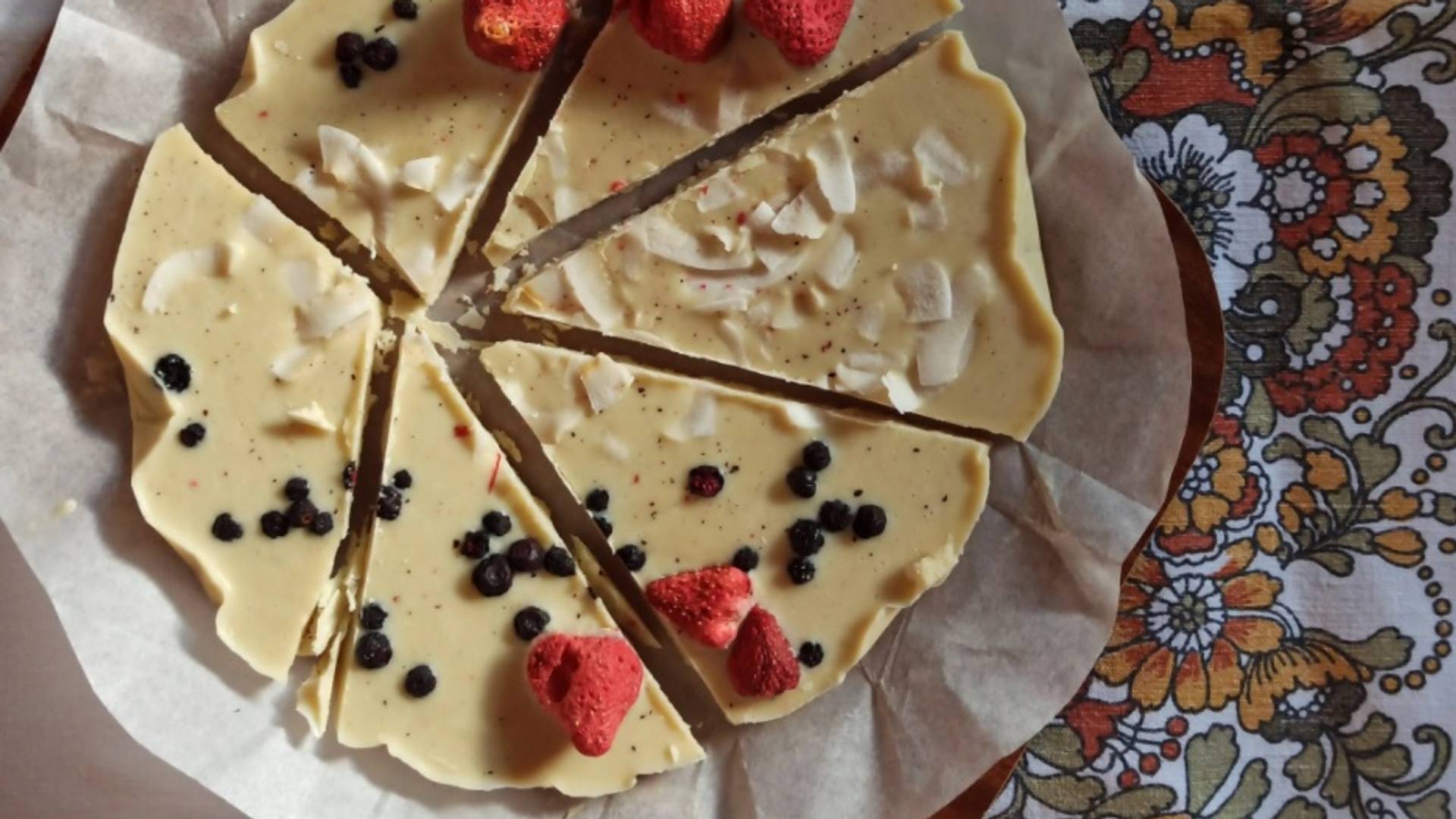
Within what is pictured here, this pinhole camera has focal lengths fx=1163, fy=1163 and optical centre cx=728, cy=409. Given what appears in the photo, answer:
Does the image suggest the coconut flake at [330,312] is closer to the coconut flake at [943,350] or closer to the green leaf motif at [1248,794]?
the coconut flake at [943,350]

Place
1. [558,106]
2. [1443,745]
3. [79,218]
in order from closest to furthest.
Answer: [79,218] → [558,106] → [1443,745]

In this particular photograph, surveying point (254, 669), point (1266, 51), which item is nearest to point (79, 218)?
point (254, 669)

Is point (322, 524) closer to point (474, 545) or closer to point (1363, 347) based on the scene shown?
point (474, 545)

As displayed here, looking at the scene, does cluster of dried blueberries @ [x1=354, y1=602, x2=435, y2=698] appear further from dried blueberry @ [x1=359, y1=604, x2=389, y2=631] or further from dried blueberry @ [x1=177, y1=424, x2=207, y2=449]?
dried blueberry @ [x1=177, y1=424, x2=207, y2=449]

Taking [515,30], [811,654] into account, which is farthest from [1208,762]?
[515,30]

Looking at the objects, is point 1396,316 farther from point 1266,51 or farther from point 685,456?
point 685,456

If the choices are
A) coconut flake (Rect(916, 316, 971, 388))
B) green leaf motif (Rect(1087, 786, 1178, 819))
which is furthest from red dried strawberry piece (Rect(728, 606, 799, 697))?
green leaf motif (Rect(1087, 786, 1178, 819))

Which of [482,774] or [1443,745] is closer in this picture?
[482,774]
